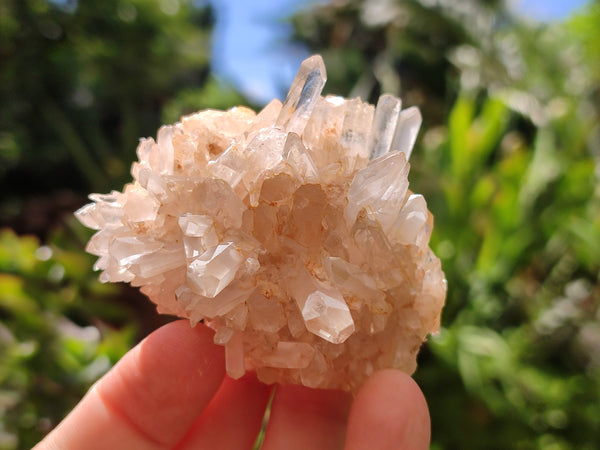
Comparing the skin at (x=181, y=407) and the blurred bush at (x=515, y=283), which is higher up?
the skin at (x=181, y=407)

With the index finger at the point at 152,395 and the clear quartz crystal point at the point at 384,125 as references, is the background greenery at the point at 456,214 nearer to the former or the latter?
the index finger at the point at 152,395

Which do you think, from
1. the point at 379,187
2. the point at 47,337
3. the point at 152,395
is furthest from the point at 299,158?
the point at 47,337

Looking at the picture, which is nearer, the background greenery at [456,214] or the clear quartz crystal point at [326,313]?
the clear quartz crystal point at [326,313]

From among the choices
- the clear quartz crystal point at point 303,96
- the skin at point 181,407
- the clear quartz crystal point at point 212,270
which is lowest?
the skin at point 181,407

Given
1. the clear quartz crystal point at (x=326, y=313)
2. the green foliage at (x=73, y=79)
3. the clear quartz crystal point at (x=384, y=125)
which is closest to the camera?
the clear quartz crystal point at (x=326, y=313)

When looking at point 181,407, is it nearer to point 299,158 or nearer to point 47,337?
point 299,158

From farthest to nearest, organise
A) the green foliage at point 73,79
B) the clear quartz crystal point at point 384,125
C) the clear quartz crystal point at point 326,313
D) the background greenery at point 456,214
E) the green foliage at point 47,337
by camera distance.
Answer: the green foliage at point 73,79, the background greenery at point 456,214, the green foliage at point 47,337, the clear quartz crystal point at point 384,125, the clear quartz crystal point at point 326,313

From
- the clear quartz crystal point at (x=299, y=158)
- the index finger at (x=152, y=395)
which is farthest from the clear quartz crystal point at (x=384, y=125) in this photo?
the index finger at (x=152, y=395)
